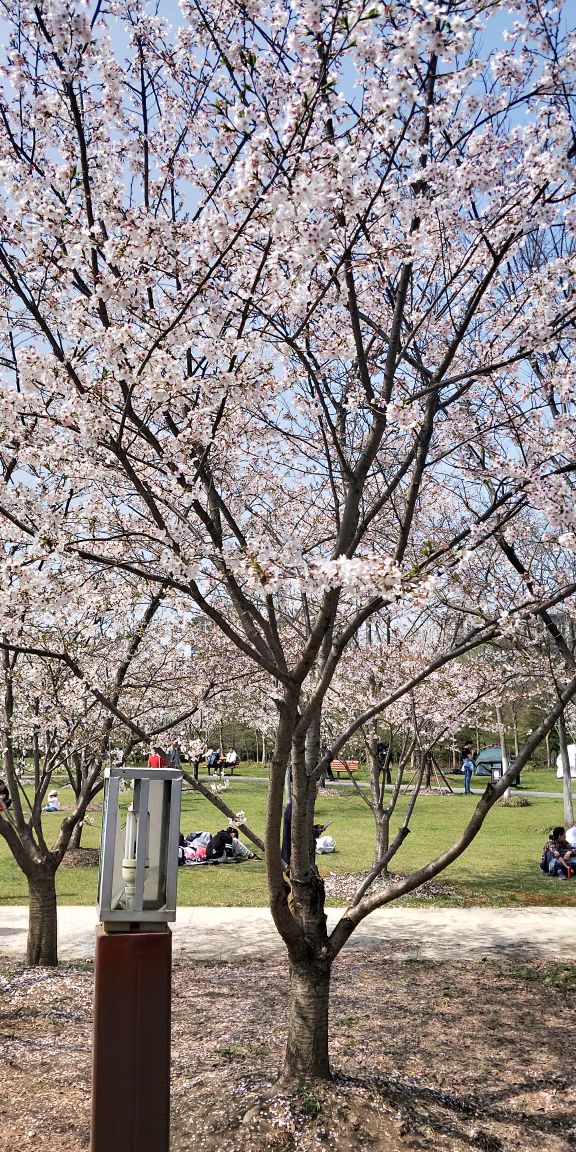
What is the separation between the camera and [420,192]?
408 centimetres

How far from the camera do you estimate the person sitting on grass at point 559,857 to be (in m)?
12.0

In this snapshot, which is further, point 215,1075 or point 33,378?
point 215,1075

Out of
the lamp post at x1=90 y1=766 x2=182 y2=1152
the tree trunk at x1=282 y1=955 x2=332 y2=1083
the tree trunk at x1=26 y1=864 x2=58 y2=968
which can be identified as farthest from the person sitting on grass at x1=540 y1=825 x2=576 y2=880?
the lamp post at x1=90 y1=766 x2=182 y2=1152

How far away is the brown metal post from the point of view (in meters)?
2.92

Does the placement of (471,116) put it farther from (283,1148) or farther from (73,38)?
(283,1148)

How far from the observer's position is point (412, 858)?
44.7ft

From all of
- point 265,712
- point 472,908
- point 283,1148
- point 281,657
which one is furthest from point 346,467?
point 265,712

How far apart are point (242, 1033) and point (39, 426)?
411 cm

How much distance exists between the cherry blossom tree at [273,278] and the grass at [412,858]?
263 inches

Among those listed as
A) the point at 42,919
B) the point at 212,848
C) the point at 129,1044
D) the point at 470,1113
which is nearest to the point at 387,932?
the point at 42,919

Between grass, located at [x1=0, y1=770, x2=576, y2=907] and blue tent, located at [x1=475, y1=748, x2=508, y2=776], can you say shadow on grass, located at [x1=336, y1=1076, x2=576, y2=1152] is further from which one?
blue tent, located at [x1=475, y1=748, x2=508, y2=776]

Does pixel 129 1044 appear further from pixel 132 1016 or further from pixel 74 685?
pixel 74 685

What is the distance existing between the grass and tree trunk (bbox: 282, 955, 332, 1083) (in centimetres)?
585

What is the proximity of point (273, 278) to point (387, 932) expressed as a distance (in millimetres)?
6959
